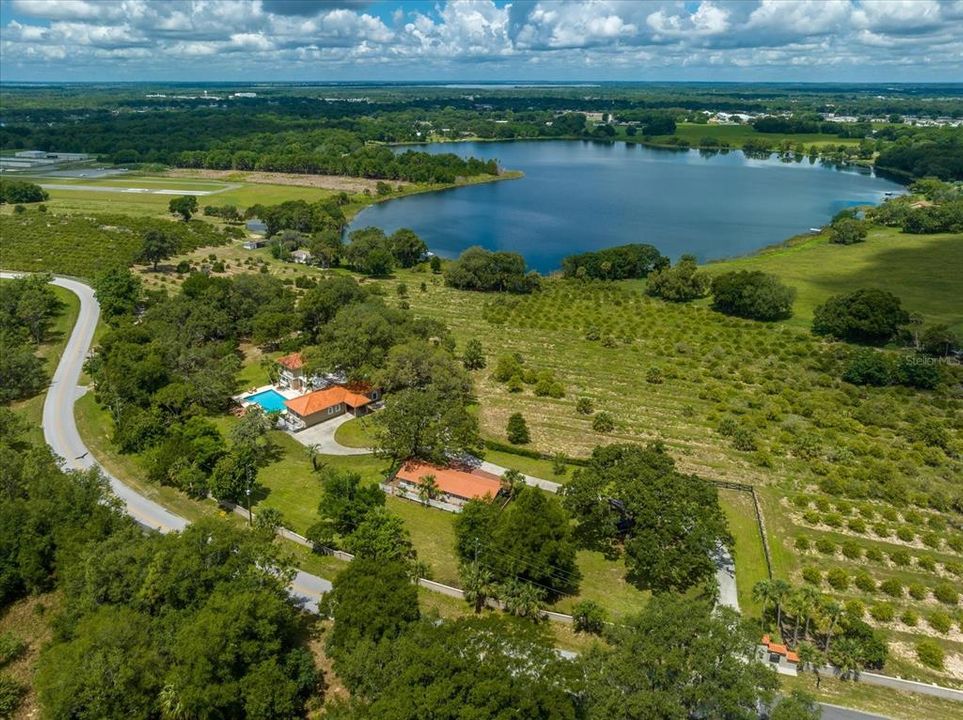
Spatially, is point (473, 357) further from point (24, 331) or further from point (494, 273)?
point (24, 331)

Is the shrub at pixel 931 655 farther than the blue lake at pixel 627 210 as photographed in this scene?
No

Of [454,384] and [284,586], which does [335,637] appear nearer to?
[284,586]

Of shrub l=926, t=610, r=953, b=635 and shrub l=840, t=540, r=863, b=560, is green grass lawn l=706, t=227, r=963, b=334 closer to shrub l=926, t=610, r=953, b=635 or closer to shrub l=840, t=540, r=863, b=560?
shrub l=840, t=540, r=863, b=560

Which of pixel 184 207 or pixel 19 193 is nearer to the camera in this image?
pixel 184 207

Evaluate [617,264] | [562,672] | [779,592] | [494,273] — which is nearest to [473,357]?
[494,273]

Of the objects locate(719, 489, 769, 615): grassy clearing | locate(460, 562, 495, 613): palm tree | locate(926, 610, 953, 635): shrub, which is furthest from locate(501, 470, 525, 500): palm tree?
locate(926, 610, 953, 635): shrub

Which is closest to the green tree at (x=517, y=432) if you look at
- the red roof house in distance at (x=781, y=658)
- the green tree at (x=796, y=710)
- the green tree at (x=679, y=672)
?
the red roof house in distance at (x=781, y=658)

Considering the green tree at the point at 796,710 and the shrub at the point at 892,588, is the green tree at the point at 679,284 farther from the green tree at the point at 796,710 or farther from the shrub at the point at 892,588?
the green tree at the point at 796,710
